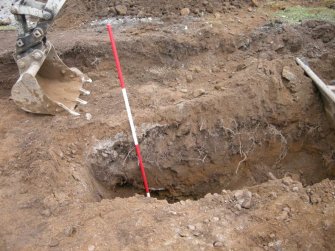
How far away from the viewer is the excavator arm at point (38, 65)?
14.5 ft

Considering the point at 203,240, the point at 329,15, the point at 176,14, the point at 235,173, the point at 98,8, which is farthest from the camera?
the point at 98,8

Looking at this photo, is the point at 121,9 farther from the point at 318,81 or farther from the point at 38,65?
the point at 318,81

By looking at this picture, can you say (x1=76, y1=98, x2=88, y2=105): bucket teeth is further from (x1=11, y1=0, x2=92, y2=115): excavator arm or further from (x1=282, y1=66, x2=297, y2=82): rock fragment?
(x1=282, y1=66, x2=297, y2=82): rock fragment

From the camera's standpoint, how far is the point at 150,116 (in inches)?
193

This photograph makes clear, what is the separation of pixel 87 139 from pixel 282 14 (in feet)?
13.7

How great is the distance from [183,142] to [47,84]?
1983 mm

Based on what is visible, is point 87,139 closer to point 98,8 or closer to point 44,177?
point 44,177

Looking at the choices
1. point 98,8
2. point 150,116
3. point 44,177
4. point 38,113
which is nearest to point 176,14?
point 98,8

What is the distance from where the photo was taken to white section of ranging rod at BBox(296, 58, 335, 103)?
195 inches

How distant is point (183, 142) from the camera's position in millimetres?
5117

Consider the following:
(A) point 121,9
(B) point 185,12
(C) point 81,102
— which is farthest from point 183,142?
(A) point 121,9

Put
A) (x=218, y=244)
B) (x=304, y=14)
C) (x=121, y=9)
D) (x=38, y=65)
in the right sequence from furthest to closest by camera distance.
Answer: (x=121, y=9) < (x=304, y=14) < (x=38, y=65) < (x=218, y=244)

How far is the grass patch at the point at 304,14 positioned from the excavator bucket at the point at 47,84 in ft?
11.4

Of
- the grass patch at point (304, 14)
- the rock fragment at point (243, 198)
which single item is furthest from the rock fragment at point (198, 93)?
the grass patch at point (304, 14)
